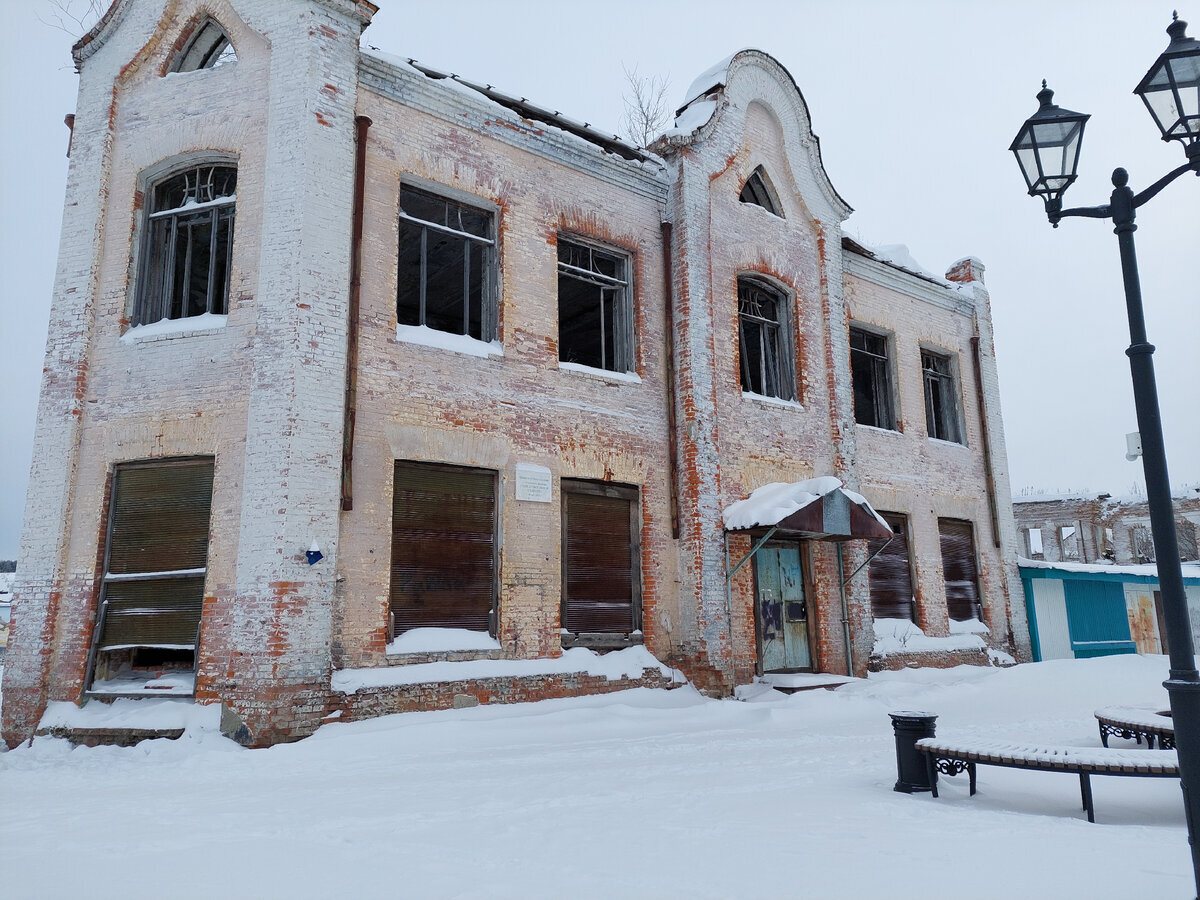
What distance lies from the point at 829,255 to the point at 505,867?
490 inches

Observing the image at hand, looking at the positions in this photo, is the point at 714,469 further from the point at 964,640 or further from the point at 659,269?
the point at 964,640

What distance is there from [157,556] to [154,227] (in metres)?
3.95

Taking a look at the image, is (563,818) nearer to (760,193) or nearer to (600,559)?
(600,559)

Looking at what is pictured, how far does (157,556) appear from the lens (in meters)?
8.84

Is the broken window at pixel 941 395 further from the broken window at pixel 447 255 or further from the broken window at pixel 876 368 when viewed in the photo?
the broken window at pixel 447 255

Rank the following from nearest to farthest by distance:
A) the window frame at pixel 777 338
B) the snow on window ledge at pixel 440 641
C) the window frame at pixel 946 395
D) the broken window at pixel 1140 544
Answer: the snow on window ledge at pixel 440 641
the window frame at pixel 777 338
the window frame at pixel 946 395
the broken window at pixel 1140 544

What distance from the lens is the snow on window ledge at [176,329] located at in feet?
29.8

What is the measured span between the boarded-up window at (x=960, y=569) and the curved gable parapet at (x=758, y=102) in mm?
6333

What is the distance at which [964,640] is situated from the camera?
15297mm

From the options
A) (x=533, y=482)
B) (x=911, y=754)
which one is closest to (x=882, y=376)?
(x=533, y=482)

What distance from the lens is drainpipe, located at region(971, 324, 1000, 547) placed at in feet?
55.3

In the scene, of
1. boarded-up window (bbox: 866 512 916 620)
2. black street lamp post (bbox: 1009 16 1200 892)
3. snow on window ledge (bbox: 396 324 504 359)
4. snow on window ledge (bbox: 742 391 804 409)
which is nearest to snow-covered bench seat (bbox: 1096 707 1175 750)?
black street lamp post (bbox: 1009 16 1200 892)

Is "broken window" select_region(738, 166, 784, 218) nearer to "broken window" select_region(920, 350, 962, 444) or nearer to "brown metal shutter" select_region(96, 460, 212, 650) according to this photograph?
"broken window" select_region(920, 350, 962, 444)

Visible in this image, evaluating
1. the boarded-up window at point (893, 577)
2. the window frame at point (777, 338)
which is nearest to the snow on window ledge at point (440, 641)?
the window frame at point (777, 338)
